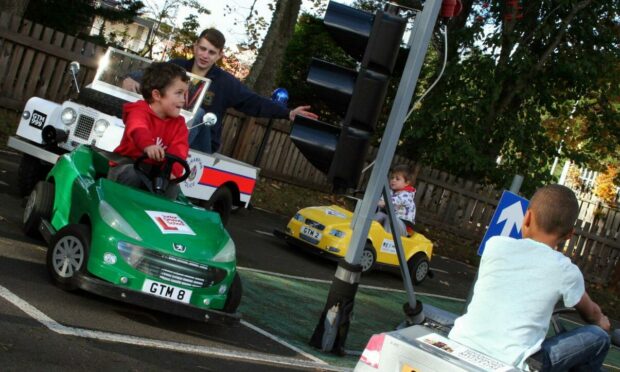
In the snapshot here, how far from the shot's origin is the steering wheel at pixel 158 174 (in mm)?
7184

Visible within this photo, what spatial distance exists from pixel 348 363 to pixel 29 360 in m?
2.88

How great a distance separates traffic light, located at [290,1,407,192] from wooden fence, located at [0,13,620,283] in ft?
29.5

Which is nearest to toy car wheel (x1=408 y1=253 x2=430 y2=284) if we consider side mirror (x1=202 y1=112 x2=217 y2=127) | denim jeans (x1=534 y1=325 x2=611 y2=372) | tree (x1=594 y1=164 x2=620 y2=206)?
side mirror (x1=202 y1=112 x2=217 y2=127)

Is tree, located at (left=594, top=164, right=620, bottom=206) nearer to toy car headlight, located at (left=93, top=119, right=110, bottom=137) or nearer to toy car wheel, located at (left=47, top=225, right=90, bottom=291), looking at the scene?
toy car headlight, located at (left=93, top=119, right=110, bottom=137)

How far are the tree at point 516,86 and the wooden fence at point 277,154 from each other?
Answer: 0.76 m

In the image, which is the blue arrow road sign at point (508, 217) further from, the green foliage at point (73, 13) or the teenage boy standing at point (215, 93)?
the green foliage at point (73, 13)

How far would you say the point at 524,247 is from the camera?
4.37 metres

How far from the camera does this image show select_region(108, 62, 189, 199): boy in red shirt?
7.22 meters

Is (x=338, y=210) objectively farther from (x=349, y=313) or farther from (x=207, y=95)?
(x=349, y=313)

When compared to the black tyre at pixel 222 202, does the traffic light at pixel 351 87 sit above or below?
above

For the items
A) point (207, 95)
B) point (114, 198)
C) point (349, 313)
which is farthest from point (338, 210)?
point (114, 198)

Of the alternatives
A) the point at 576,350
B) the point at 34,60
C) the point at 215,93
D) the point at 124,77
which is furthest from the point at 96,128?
the point at 34,60

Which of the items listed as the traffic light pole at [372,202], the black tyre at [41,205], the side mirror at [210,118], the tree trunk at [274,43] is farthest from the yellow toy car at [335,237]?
the tree trunk at [274,43]

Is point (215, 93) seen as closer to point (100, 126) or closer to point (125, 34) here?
point (100, 126)
